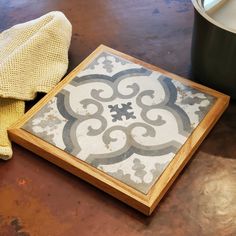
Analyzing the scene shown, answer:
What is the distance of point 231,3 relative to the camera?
0.55m

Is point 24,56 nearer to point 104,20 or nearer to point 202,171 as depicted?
point 104,20

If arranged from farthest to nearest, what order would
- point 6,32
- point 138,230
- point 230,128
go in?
1. point 6,32
2. point 230,128
3. point 138,230

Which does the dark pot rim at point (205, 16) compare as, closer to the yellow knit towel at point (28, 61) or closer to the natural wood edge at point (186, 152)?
the natural wood edge at point (186, 152)

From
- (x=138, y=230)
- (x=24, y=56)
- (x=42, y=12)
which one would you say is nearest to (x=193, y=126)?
(x=138, y=230)

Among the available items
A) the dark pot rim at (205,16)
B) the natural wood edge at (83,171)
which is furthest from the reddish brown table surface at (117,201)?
the dark pot rim at (205,16)

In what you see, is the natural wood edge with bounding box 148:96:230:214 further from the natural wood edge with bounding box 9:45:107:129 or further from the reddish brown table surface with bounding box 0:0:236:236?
the natural wood edge with bounding box 9:45:107:129

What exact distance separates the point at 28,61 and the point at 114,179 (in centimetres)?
24

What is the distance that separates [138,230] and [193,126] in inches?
6.6

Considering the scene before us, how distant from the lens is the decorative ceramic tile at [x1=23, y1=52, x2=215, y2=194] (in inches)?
20.6

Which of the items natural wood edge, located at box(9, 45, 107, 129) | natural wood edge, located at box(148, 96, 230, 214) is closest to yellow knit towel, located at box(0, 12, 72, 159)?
Result: natural wood edge, located at box(9, 45, 107, 129)

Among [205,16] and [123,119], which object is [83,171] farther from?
[205,16]

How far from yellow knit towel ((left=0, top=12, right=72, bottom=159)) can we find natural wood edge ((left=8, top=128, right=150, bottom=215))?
2cm

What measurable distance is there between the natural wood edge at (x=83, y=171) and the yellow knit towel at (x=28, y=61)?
25 mm

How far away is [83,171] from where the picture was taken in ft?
1.69
